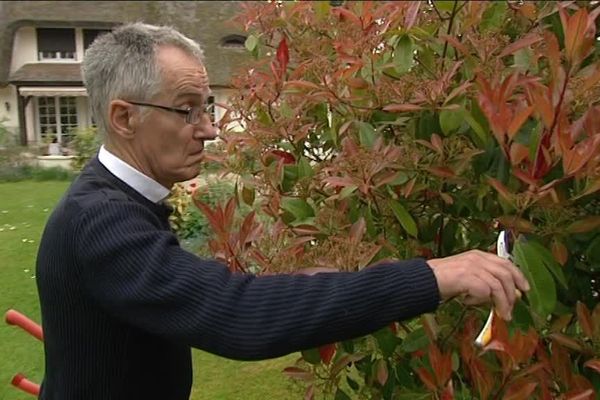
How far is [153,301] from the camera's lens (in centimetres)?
140

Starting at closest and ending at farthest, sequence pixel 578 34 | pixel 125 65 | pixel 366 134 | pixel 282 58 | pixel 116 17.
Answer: pixel 578 34, pixel 366 134, pixel 125 65, pixel 282 58, pixel 116 17

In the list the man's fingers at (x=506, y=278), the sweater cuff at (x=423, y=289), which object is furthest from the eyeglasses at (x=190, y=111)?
the man's fingers at (x=506, y=278)

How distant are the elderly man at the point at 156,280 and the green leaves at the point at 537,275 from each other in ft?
0.10

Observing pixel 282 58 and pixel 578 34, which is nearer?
pixel 578 34

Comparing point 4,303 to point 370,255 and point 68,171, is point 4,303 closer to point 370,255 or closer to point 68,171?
point 370,255

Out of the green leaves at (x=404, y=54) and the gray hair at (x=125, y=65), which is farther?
the gray hair at (x=125, y=65)

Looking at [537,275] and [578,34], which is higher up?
[578,34]

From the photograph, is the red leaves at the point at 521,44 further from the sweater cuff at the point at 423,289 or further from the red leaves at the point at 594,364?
the red leaves at the point at 594,364

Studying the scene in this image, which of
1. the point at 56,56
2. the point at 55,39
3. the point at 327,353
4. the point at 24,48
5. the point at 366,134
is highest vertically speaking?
the point at 366,134

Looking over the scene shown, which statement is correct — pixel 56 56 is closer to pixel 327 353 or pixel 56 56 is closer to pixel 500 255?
pixel 327 353

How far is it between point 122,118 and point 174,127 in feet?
0.40

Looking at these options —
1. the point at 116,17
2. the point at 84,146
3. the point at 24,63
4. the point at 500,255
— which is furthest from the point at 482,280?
the point at 24,63

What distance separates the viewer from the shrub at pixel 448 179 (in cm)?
130

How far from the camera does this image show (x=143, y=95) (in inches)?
69.1
